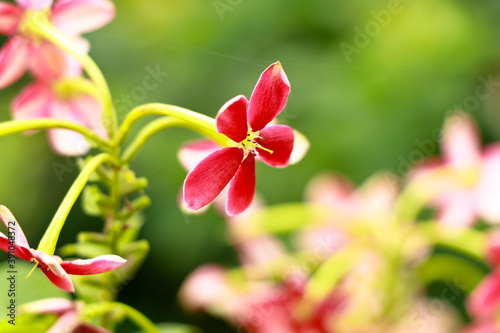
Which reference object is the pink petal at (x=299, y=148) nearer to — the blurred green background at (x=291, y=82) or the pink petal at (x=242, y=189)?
the pink petal at (x=242, y=189)

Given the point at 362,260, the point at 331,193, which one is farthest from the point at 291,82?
the point at 362,260

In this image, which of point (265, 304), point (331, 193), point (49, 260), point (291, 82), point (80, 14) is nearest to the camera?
point (49, 260)

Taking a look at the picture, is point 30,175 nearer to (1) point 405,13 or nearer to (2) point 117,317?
(1) point 405,13

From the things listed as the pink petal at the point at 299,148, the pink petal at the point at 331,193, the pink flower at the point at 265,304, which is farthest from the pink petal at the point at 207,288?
the pink petal at the point at 299,148

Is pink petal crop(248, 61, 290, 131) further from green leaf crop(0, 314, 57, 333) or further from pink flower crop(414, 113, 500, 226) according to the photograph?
pink flower crop(414, 113, 500, 226)

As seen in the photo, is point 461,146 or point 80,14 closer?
point 80,14

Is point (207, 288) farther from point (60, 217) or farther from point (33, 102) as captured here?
point (60, 217)
